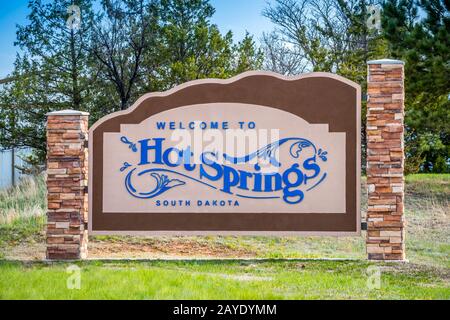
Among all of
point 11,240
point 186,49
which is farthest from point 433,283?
point 186,49

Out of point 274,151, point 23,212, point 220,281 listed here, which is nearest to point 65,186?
point 274,151

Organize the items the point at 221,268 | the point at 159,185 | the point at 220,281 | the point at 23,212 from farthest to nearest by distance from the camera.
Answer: the point at 23,212, the point at 159,185, the point at 221,268, the point at 220,281

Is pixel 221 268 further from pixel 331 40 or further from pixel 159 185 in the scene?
pixel 331 40

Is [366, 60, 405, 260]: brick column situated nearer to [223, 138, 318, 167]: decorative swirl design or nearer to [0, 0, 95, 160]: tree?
[223, 138, 318, 167]: decorative swirl design

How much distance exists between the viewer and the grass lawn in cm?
728

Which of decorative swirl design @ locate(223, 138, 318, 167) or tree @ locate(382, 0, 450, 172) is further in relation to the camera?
tree @ locate(382, 0, 450, 172)

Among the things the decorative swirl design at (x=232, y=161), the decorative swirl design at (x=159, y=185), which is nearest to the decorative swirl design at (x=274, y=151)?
the decorative swirl design at (x=232, y=161)

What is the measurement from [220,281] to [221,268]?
49.7 inches

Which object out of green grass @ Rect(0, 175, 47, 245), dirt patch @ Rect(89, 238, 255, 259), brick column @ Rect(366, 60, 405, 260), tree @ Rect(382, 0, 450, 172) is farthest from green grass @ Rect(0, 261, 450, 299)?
tree @ Rect(382, 0, 450, 172)

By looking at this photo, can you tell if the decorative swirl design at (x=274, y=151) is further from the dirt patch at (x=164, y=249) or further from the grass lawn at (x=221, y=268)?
the dirt patch at (x=164, y=249)

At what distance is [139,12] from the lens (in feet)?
67.1

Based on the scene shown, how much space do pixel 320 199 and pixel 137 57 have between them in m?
12.1

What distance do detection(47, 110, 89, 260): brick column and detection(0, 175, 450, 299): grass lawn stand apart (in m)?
0.40

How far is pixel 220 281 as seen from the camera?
25.7 feet
